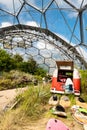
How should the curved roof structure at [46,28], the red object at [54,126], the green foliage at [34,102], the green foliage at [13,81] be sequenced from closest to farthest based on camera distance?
the red object at [54,126] < the green foliage at [34,102] < the green foliage at [13,81] < the curved roof structure at [46,28]

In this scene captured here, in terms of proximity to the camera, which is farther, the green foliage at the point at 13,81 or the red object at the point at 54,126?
the green foliage at the point at 13,81

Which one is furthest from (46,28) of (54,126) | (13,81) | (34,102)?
(54,126)

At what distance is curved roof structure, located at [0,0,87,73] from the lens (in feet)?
82.0

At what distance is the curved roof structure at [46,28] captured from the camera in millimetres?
24984

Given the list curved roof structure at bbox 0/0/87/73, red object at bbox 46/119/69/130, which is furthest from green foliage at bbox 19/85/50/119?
curved roof structure at bbox 0/0/87/73

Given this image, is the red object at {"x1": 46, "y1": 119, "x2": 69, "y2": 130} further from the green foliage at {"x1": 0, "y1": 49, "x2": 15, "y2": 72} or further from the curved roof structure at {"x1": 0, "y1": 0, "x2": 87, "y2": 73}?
the green foliage at {"x1": 0, "y1": 49, "x2": 15, "y2": 72}

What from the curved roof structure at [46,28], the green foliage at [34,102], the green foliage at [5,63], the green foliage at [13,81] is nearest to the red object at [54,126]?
the green foliage at [34,102]

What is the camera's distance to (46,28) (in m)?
30.1

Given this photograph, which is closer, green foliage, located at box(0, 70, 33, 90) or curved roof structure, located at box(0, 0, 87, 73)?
green foliage, located at box(0, 70, 33, 90)

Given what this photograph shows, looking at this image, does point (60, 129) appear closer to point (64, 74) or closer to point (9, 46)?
point (64, 74)

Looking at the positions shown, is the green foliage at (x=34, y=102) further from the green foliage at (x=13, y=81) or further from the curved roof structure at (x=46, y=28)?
the curved roof structure at (x=46, y=28)

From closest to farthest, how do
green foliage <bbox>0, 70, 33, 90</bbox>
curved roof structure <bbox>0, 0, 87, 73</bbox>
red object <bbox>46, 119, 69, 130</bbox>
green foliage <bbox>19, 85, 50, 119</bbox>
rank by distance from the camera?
1. red object <bbox>46, 119, 69, 130</bbox>
2. green foliage <bbox>19, 85, 50, 119</bbox>
3. green foliage <bbox>0, 70, 33, 90</bbox>
4. curved roof structure <bbox>0, 0, 87, 73</bbox>

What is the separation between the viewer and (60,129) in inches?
187

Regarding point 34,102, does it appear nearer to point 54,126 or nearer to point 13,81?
point 54,126
